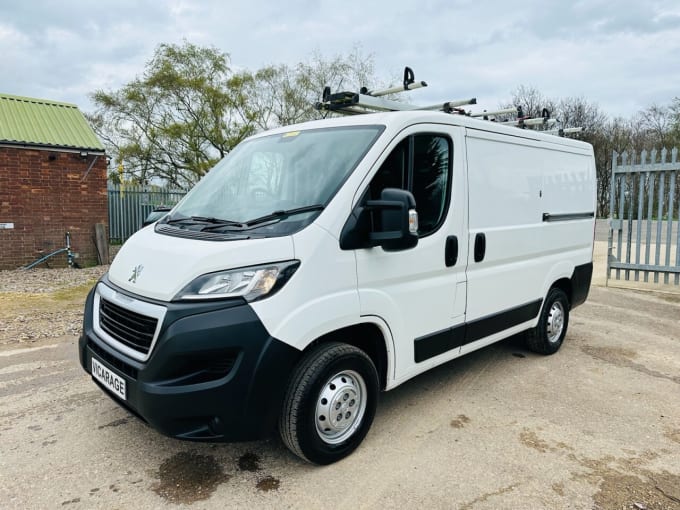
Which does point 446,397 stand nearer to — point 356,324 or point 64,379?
point 356,324

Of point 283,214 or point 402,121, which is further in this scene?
point 402,121

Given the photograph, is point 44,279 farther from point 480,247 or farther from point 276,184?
point 480,247

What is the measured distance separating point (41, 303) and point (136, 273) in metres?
5.57

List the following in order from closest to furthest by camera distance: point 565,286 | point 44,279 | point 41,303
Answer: point 565,286 → point 41,303 → point 44,279

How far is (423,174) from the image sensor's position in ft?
11.5

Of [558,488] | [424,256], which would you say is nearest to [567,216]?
[424,256]

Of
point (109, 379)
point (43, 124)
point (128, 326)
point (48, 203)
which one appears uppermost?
point (43, 124)

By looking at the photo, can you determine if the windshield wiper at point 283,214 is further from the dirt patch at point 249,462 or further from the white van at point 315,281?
the dirt patch at point 249,462

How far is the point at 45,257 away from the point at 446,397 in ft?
33.6

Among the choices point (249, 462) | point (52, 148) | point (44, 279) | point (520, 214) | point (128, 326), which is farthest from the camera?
point (52, 148)

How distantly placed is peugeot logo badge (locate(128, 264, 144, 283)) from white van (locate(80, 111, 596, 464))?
11 millimetres

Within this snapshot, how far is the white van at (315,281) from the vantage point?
8.54ft

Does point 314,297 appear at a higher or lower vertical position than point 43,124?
lower

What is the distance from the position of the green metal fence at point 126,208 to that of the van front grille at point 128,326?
13150 mm
